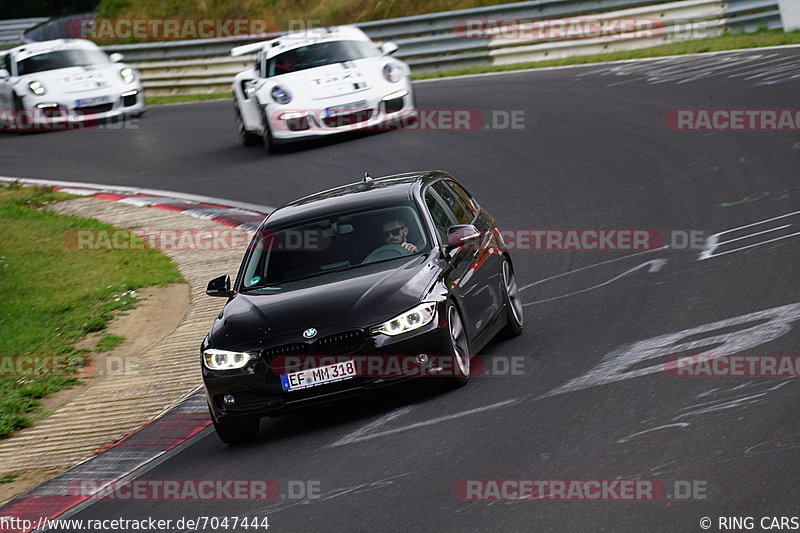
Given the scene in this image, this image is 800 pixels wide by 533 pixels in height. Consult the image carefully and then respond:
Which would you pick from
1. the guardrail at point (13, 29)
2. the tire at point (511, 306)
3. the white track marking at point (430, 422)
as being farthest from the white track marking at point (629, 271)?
the guardrail at point (13, 29)

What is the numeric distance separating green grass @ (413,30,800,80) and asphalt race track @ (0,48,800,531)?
3.18 metres

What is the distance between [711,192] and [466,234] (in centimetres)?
563

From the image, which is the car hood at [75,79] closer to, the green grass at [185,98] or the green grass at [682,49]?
the green grass at [185,98]

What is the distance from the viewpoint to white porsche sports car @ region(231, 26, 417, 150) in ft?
63.9

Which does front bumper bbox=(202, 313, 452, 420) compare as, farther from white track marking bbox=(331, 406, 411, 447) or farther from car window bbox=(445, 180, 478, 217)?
car window bbox=(445, 180, 478, 217)

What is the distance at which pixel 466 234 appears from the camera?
9.04 metres

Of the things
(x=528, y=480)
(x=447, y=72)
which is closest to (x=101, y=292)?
(x=528, y=480)

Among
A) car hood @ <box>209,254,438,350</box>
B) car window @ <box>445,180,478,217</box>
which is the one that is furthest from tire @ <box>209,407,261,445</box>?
car window @ <box>445,180,478,217</box>

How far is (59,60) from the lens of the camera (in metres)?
25.3

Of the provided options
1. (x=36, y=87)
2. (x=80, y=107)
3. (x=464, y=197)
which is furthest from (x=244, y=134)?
(x=464, y=197)

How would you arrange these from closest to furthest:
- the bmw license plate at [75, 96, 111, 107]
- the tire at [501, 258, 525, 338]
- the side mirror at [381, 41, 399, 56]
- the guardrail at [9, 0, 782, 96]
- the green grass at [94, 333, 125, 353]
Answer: the tire at [501, 258, 525, 338]
the green grass at [94, 333, 125, 353]
the side mirror at [381, 41, 399, 56]
the guardrail at [9, 0, 782, 96]
the bmw license plate at [75, 96, 111, 107]

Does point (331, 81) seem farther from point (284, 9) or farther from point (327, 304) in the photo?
point (284, 9)

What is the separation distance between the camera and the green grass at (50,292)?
35.7 feet

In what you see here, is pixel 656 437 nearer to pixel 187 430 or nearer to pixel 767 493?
pixel 767 493
